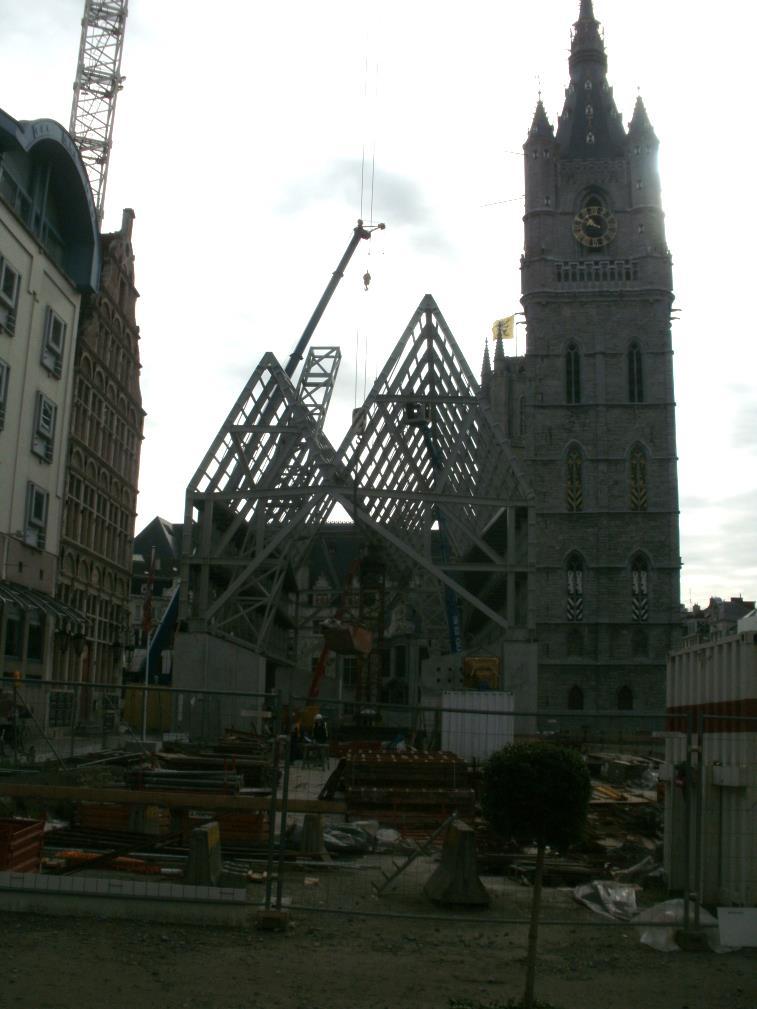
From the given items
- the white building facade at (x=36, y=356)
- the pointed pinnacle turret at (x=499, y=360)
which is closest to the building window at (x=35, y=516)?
the white building facade at (x=36, y=356)

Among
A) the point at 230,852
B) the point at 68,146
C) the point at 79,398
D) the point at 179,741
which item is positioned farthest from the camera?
the point at 79,398

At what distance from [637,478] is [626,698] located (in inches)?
551

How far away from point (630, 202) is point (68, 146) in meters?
52.3

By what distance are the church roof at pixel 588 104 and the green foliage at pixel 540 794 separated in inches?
2997

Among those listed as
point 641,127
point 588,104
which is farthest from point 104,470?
point 588,104

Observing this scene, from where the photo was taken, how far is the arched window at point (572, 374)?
7044 centimetres

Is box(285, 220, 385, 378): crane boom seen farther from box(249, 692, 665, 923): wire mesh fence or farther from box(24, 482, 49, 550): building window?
box(249, 692, 665, 923): wire mesh fence

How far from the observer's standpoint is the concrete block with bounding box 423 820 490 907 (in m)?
10.9

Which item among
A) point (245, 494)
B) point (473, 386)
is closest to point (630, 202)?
point (473, 386)

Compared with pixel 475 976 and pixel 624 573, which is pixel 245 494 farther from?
pixel 624 573

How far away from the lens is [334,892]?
11.3 meters

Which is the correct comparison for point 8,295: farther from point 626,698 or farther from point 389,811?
point 626,698

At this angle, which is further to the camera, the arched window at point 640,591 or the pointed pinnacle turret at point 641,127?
the pointed pinnacle turret at point 641,127

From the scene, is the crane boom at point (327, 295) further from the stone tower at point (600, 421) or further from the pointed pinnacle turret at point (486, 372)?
the pointed pinnacle turret at point (486, 372)
